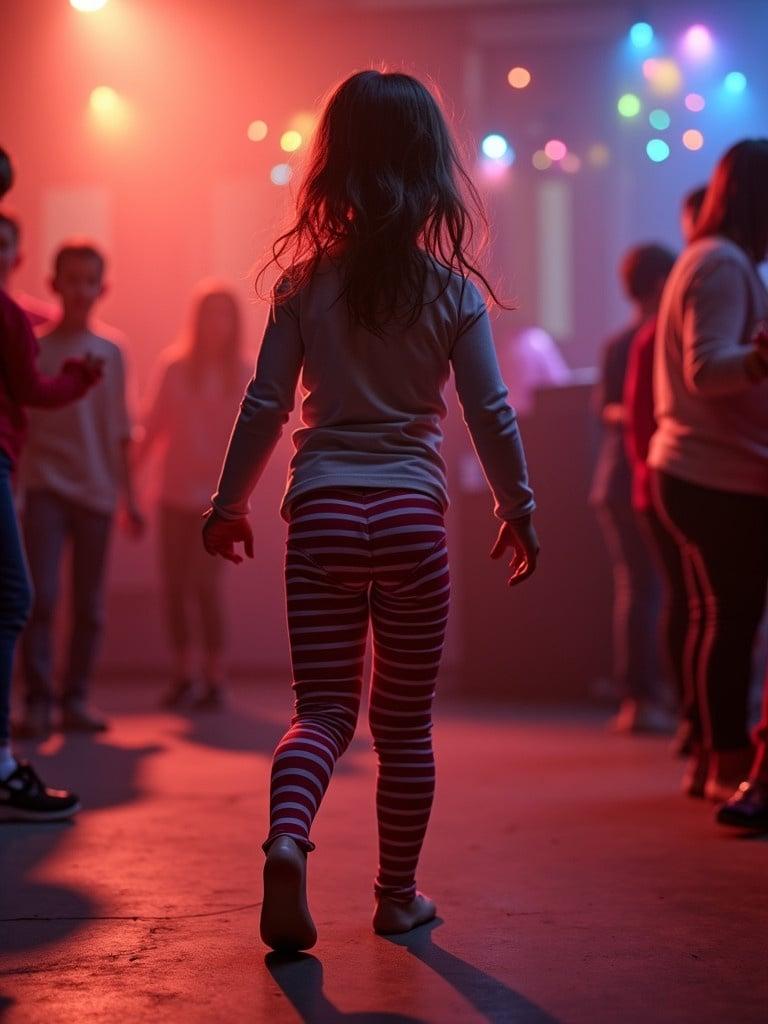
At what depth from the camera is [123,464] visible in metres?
4.87

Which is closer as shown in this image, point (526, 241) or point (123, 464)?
point (123, 464)

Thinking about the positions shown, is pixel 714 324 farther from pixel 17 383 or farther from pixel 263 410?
pixel 17 383

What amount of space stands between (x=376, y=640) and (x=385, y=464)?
272mm

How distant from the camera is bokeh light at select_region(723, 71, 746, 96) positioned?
799 centimetres

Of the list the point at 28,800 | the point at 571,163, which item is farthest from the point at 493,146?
the point at 28,800

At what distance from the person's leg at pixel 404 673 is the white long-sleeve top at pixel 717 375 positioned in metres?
1.08

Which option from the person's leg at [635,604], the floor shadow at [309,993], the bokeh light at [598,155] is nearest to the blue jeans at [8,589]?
the floor shadow at [309,993]

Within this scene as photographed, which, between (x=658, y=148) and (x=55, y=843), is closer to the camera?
(x=55, y=843)

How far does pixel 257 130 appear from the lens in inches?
303

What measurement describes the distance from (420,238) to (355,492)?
17.4 inches

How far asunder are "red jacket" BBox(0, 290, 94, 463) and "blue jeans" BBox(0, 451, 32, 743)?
8cm

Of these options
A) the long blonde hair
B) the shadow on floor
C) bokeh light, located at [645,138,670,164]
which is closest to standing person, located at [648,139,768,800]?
the shadow on floor

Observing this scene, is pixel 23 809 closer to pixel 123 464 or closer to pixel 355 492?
pixel 355 492

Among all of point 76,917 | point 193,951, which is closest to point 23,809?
point 76,917
